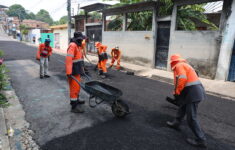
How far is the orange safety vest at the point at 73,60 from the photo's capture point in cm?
430

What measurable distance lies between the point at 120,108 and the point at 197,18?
408 inches

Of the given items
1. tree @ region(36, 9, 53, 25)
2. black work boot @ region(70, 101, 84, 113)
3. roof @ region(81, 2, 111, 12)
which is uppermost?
tree @ region(36, 9, 53, 25)

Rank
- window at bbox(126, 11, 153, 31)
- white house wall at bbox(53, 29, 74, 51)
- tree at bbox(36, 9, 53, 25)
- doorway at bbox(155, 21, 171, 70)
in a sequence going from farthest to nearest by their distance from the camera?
tree at bbox(36, 9, 53, 25) → white house wall at bbox(53, 29, 74, 51) → window at bbox(126, 11, 153, 31) → doorway at bbox(155, 21, 171, 70)

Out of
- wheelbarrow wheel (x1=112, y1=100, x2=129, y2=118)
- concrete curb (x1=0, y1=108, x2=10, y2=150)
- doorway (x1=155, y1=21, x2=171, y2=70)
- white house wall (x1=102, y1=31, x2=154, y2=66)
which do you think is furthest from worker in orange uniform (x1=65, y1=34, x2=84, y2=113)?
white house wall (x1=102, y1=31, x2=154, y2=66)

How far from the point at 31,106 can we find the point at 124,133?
2.95 meters

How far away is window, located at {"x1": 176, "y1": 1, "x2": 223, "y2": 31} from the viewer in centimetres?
1120

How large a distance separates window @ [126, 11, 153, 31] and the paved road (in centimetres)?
781

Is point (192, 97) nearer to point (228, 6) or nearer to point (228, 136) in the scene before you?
point (228, 136)

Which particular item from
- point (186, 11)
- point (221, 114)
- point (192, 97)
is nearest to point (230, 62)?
point (221, 114)

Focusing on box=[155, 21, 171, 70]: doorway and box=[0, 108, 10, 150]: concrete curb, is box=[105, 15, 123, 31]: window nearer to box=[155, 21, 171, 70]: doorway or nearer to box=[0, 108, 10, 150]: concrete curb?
box=[155, 21, 171, 70]: doorway

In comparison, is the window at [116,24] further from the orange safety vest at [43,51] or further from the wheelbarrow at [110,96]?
the wheelbarrow at [110,96]

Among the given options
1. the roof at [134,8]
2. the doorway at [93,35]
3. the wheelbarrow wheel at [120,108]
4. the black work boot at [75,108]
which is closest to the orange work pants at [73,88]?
the black work boot at [75,108]

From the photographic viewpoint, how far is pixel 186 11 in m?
11.5

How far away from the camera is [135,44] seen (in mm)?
12734
